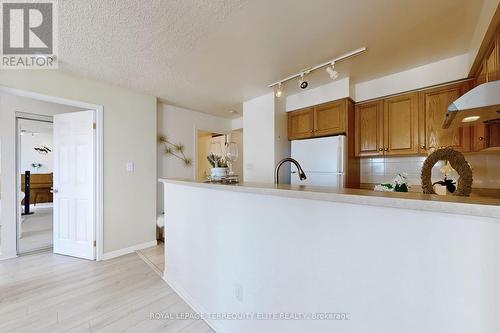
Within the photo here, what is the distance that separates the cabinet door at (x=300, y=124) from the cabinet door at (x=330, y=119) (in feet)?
0.31

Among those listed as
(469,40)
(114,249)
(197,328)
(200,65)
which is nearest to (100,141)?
(114,249)

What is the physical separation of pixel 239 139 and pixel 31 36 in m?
3.89

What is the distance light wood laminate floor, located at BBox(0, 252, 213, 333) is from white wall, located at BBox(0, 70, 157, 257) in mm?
538

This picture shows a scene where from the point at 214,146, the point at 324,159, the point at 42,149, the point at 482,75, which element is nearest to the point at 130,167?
the point at 214,146

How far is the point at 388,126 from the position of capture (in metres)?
2.71

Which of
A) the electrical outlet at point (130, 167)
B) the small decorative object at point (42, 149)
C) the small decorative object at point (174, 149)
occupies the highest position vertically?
the small decorative object at point (42, 149)

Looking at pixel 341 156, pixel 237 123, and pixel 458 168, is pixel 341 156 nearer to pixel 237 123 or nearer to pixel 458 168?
pixel 458 168

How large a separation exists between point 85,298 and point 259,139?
9.35ft

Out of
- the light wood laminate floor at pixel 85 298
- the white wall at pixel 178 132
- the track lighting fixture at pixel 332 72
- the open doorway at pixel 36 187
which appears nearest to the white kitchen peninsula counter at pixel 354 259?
the light wood laminate floor at pixel 85 298

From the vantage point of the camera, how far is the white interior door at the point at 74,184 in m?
2.89

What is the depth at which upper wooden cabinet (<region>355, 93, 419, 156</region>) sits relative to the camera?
2541 mm

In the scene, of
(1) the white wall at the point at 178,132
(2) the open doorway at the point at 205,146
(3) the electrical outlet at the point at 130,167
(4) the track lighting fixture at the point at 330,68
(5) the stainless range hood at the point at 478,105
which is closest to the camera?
(5) the stainless range hood at the point at 478,105

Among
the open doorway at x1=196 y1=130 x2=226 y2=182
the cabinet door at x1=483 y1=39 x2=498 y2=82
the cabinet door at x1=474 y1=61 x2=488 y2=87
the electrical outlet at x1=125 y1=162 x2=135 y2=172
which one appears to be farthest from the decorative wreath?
the open doorway at x1=196 y1=130 x2=226 y2=182

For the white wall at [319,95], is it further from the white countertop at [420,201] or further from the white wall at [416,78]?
the white countertop at [420,201]
